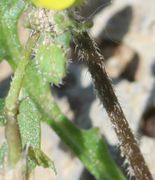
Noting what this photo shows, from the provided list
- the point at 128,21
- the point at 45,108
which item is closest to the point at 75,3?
the point at 45,108

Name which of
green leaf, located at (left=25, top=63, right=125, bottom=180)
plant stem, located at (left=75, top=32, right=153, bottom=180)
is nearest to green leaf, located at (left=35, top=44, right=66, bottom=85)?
plant stem, located at (left=75, top=32, right=153, bottom=180)

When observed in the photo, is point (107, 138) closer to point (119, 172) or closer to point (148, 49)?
point (119, 172)

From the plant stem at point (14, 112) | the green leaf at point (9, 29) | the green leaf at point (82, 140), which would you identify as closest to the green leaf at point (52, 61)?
the plant stem at point (14, 112)

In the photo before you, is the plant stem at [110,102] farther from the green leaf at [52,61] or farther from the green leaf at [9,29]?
the green leaf at [9,29]

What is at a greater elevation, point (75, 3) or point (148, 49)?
point (75, 3)

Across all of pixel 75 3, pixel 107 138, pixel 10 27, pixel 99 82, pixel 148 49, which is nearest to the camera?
pixel 75 3

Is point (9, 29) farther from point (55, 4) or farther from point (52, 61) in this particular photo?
point (55, 4)

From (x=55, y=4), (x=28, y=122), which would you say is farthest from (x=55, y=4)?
(x=28, y=122)

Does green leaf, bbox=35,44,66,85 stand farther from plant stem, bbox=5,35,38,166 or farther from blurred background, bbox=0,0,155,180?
blurred background, bbox=0,0,155,180
